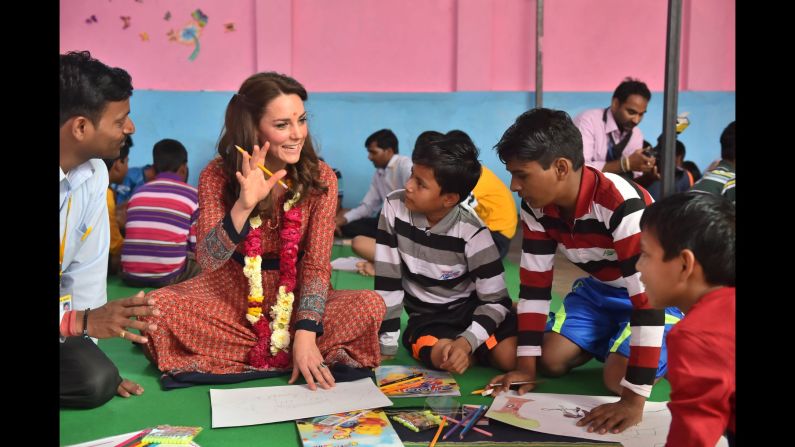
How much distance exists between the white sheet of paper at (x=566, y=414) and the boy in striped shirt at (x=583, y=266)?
0.04m

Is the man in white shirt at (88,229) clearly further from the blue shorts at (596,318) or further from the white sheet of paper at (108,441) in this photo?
the blue shorts at (596,318)

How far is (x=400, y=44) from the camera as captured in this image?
6.45 m

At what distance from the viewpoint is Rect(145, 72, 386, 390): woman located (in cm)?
240

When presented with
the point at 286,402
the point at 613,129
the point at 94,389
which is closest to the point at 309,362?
the point at 286,402

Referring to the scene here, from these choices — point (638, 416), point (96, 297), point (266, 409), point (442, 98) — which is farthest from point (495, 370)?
point (442, 98)

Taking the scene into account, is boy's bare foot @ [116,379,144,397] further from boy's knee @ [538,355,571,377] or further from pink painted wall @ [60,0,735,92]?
pink painted wall @ [60,0,735,92]

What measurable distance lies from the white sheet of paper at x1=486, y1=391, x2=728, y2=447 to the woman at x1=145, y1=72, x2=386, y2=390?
0.57m

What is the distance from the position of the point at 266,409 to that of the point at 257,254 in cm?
55

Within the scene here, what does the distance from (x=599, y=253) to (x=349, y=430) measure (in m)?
0.97

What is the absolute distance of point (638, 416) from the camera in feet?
6.54

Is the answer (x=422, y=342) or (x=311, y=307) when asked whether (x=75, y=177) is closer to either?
(x=311, y=307)

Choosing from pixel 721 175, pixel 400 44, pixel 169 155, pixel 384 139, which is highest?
pixel 400 44

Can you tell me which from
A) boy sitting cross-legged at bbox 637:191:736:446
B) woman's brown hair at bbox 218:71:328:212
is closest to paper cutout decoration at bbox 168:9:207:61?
woman's brown hair at bbox 218:71:328:212
